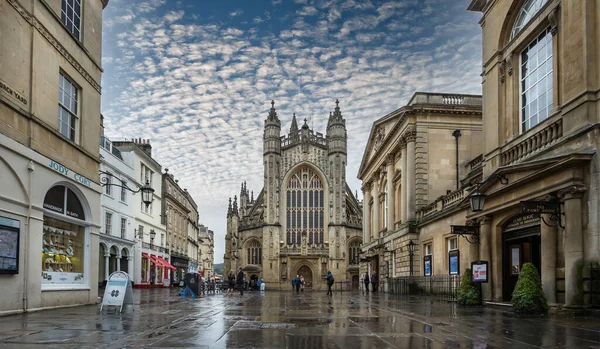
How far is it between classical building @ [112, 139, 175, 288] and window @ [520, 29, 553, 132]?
30.6m

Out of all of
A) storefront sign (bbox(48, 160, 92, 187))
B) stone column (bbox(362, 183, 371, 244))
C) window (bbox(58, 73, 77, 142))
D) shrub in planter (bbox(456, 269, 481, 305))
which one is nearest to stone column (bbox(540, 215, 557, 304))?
shrub in planter (bbox(456, 269, 481, 305))

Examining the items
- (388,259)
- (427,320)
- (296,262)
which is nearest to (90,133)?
(427,320)

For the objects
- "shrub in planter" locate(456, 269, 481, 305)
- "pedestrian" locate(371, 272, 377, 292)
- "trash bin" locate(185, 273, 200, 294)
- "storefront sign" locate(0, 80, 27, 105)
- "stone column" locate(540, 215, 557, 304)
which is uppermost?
"storefront sign" locate(0, 80, 27, 105)

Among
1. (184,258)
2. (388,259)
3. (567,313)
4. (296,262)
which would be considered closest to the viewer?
(567,313)

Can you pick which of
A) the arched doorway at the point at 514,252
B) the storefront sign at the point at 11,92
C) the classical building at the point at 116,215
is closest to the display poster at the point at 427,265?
the arched doorway at the point at 514,252

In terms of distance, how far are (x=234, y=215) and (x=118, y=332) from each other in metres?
74.0

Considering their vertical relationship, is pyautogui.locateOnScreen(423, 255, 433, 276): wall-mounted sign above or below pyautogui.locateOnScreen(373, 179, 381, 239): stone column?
below

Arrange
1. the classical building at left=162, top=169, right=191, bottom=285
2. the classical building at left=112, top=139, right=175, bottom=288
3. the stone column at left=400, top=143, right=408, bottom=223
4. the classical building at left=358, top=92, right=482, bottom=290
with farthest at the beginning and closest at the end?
1. the classical building at left=162, top=169, right=191, bottom=285
2. the classical building at left=112, top=139, right=175, bottom=288
3. the stone column at left=400, top=143, right=408, bottom=223
4. the classical building at left=358, top=92, right=482, bottom=290

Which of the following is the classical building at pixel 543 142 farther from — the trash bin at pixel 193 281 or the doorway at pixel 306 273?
the doorway at pixel 306 273

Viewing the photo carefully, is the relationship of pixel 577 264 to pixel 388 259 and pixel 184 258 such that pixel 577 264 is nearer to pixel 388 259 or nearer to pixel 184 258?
pixel 388 259

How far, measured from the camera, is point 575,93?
14.1 m

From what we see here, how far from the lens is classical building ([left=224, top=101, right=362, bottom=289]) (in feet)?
236

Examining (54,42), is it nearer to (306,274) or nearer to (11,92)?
(11,92)

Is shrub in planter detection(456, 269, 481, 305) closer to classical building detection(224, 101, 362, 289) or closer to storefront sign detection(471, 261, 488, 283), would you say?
storefront sign detection(471, 261, 488, 283)
